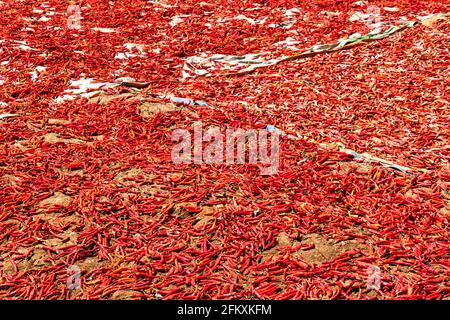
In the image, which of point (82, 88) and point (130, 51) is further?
point (130, 51)

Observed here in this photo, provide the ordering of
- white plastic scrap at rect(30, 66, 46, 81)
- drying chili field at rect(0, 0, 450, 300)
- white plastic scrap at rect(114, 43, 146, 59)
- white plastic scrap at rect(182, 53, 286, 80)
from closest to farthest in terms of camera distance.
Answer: drying chili field at rect(0, 0, 450, 300), white plastic scrap at rect(30, 66, 46, 81), white plastic scrap at rect(182, 53, 286, 80), white plastic scrap at rect(114, 43, 146, 59)

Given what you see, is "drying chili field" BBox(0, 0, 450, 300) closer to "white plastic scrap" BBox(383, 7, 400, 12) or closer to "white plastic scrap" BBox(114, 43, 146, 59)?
"white plastic scrap" BBox(114, 43, 146, 59)

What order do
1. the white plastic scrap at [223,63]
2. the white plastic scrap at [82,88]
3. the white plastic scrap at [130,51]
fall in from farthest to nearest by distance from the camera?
the white plastic scrap at [130,51], the white plastic scrap at [223,63], the white plastic scrap at [82,88]

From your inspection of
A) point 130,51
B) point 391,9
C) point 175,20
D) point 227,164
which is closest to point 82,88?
point 130,51

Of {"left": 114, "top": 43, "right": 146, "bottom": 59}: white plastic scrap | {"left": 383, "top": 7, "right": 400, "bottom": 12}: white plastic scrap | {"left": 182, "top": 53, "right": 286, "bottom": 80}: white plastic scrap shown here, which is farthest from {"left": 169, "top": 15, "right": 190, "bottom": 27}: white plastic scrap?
{"left": 383, "top": 7, "right": 400, "bottom": 12}: white plastic scrap

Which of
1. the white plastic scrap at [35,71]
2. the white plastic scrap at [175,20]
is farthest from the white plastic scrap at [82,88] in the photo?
the white plastic scrap at [175,20]

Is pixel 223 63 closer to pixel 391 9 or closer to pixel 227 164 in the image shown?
pixel 227 164

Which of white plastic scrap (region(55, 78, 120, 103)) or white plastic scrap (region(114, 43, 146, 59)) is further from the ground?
white plastic scrap (region(55, 78, 120, 103))

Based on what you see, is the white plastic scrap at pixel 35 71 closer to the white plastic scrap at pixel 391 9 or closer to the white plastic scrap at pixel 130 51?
the white plastic scrap at pixel 130 51

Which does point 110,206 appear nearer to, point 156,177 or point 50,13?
point 156,177

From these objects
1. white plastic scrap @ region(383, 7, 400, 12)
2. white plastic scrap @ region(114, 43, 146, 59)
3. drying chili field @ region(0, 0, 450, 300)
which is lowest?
white plastic scrap @ region(114, 43, 146, 59)
